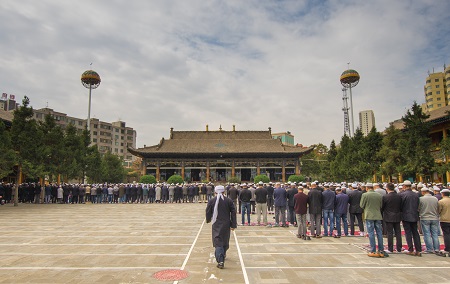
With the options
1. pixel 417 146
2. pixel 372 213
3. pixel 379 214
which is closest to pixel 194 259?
pixel 372 213

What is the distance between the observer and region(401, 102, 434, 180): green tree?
22906 millimetres

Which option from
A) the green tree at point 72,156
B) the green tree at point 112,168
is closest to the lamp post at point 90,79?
the green tree at point 112,168

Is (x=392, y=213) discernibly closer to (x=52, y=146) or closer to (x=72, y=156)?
(x=52, y=146)

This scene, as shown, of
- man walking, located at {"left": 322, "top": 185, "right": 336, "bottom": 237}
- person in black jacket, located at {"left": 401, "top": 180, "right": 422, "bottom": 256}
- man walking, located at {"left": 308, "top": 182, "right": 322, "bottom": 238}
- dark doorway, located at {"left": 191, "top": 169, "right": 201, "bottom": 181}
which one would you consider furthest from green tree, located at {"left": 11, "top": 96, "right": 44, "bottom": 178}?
dark doorway, located at {"left": 191, "top": 169, "right": 201, "bottom": 181}

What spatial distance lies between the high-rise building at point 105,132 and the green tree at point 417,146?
59707 millimetres

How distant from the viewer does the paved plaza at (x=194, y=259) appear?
6.25m

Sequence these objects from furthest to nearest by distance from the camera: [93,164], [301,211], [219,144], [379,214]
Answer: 1. [219,144]
2. [93,164]
3. [301,211]
4. [379,214]

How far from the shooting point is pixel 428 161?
2273 cm

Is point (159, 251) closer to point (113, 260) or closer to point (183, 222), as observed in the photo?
point (113, 260)

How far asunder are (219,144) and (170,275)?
42.2m

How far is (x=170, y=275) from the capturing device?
6344mm

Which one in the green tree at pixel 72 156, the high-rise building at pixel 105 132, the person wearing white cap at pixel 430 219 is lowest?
the person wearing white cap at pixel 430 219

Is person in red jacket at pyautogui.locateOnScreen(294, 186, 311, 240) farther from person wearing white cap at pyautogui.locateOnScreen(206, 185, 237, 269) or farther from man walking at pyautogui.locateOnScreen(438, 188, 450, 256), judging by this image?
person wearing white cap at pyautogui.locateOnScreen(206, 185, 237, 269)

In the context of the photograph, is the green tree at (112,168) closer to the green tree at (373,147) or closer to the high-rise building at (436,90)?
the green tree at (373,147)
